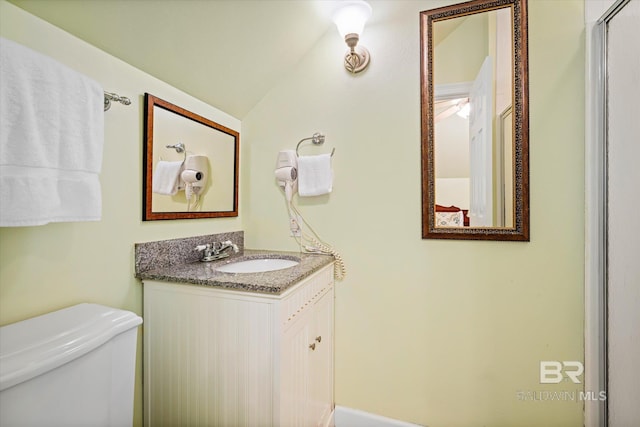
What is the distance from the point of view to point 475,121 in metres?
1.36

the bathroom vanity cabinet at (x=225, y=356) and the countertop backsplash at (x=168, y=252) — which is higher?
the countertop backsplash at (x=168, y=252)

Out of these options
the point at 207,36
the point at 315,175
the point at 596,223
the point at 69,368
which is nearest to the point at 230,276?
the point at 69,368

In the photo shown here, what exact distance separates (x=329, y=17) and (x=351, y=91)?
0.40 meters

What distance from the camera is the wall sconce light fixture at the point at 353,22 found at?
1329 mm

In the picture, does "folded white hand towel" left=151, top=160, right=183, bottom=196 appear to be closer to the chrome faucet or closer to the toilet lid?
the chrome faucet

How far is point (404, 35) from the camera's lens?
1.44m

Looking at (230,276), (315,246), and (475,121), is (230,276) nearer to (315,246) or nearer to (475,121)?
(315,246)

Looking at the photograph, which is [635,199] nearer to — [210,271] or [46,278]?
[210,271]

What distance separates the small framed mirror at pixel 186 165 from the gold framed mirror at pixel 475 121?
3.53 feet

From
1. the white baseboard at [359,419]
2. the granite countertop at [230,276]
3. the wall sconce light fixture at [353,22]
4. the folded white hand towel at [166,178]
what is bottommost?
the white baseboard at [359,419]

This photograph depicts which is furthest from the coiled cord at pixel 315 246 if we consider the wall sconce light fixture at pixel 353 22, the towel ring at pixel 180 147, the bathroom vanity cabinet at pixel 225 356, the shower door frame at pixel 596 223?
the shower door frame at pixel 596 223

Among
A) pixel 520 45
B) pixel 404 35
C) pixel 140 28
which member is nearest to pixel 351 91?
pixel 404 35

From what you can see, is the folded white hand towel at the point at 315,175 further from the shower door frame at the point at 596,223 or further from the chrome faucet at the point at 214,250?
the shower door frame at the point at 596,223

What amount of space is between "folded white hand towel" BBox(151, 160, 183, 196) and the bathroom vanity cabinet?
1.31 feet
